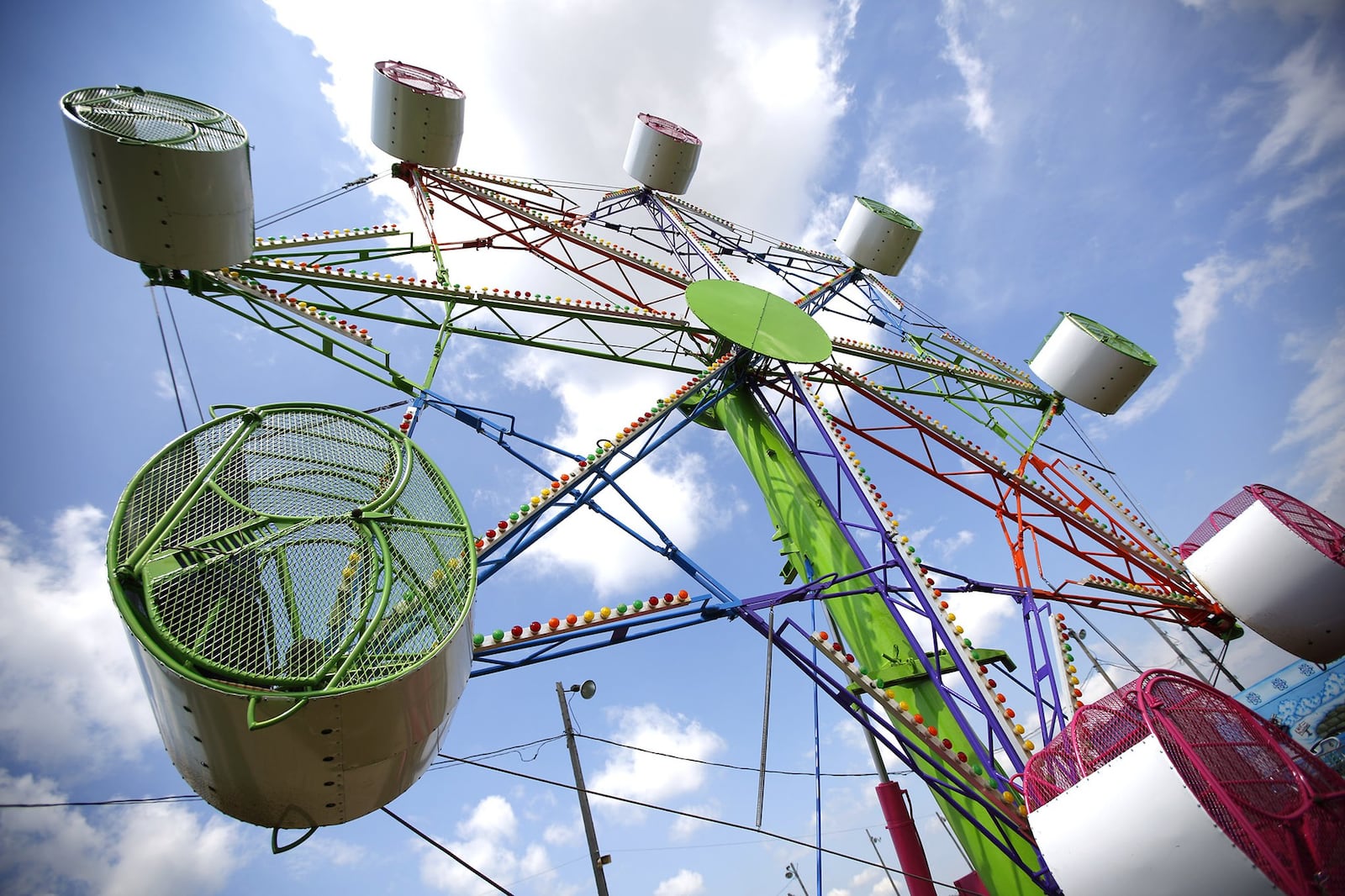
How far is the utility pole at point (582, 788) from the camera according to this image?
27.2 feet

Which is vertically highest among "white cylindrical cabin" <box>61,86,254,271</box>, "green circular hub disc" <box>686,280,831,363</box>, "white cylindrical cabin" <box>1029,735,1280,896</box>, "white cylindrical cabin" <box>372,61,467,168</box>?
"white cylindrical cabin" <box>372,61,467,168</box>

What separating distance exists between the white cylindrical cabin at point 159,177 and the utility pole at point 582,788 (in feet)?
20.0

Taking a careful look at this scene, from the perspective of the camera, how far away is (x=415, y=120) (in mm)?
10820

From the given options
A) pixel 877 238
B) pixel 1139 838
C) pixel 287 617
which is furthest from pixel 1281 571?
pixel 287 617

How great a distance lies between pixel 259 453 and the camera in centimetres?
412

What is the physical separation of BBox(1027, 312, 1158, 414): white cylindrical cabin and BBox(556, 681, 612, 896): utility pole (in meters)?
9.47

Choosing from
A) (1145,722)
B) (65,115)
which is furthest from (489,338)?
(1145,722)

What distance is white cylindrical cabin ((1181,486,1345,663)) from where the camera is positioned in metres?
8.14

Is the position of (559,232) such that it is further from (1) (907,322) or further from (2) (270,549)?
(2) (270,549)

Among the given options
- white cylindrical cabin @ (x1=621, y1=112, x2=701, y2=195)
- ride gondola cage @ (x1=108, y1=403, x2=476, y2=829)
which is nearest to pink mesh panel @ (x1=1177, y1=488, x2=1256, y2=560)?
ride gondola cage @ (x1=108, y1=403, x2=476, y2=829)

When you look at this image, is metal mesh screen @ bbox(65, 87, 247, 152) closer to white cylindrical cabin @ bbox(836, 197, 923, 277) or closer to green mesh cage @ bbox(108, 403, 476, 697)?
green mesh cage @ bbox(108, 403, 476, 697)

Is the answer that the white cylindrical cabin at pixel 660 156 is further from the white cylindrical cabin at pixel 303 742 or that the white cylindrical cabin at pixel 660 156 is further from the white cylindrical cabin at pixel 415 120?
the white cylindrical cabin at pixel 303 742

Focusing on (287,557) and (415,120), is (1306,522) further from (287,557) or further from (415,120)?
(415,120)

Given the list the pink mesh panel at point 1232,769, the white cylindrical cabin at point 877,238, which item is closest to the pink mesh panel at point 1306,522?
the pink mesh panel at point 1232,769
